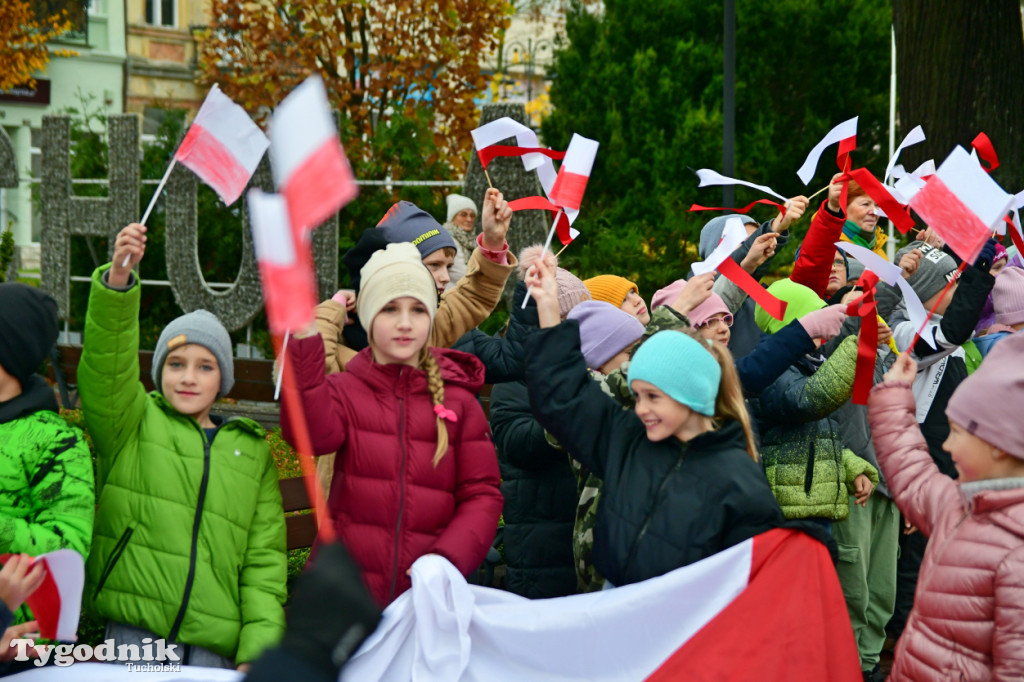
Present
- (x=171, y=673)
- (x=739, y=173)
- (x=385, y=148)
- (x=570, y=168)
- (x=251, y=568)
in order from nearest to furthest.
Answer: (x=171, y=673) < (x=251, y=568) < (x=570, y=168) < (x=385, y=148) < (x=739, y=173)

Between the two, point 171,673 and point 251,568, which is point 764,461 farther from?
point 171,673

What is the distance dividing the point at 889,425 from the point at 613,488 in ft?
2.78

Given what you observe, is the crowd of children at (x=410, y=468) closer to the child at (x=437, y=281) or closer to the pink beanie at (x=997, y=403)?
the pink beanie at (x=997, y=403)

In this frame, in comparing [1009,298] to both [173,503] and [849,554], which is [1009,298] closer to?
[849,554]

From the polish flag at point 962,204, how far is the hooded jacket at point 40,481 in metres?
2.67

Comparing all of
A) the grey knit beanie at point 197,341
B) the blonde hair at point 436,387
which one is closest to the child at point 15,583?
the grey knit beanie at point 197,341

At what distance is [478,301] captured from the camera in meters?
4.34

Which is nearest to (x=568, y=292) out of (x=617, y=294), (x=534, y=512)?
(x=617, y=294)

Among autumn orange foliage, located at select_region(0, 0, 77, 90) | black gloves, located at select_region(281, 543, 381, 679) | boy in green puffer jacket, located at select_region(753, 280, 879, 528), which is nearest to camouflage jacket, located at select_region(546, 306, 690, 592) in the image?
boy in green puffer jacket, located at select_region(753, 280, 879, 528)

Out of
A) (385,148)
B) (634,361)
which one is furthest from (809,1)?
(634,361)

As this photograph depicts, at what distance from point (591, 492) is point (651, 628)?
0.69 m

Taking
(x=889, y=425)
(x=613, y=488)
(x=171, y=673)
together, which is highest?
(x=889, y=425)

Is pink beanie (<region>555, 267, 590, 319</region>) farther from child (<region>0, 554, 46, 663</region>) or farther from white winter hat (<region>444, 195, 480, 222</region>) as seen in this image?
white winter hat (<region>444, 195, 480, 222</region>)

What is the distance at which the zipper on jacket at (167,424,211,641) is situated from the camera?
3105 millimetres
